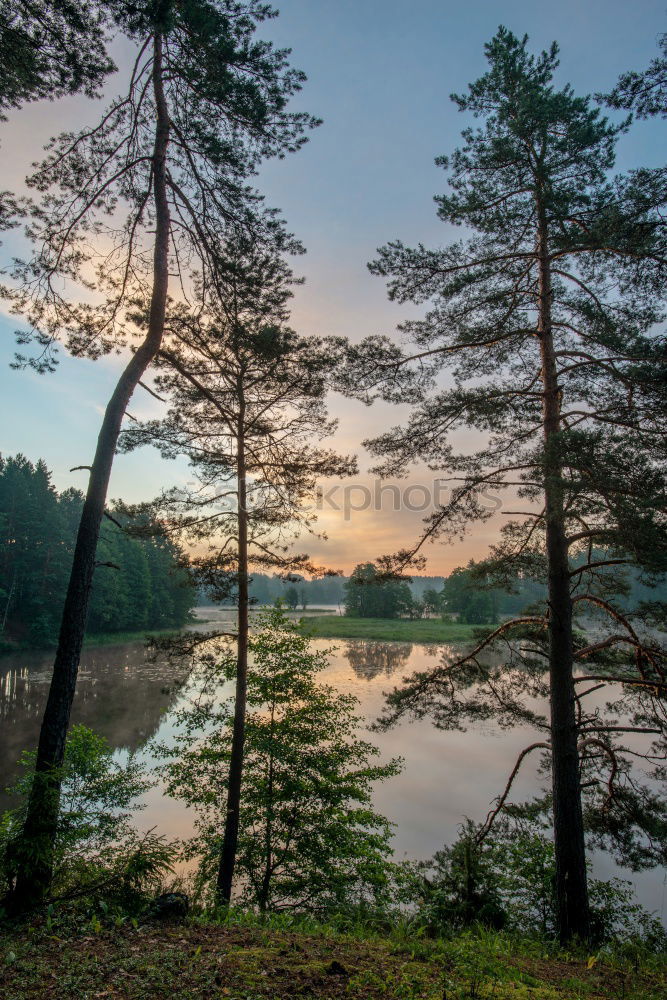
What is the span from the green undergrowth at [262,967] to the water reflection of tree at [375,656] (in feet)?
65.6

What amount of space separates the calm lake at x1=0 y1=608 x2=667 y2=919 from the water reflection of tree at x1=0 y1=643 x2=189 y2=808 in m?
0.04

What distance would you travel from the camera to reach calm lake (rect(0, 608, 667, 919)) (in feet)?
31.0

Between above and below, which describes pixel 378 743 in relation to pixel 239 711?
Result: below

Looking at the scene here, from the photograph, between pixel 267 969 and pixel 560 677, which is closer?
pixel 267 969

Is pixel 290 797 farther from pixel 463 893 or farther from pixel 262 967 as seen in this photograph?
pixel 262 967

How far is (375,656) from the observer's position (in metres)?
32.0

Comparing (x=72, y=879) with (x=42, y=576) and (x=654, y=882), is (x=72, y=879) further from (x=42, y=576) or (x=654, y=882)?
(x=42, y=576)

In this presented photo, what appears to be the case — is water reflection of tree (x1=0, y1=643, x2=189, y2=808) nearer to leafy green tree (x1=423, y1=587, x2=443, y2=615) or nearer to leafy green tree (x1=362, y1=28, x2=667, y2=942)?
leafy green tree (x1=362, y1=28, x2=667, y2=942)

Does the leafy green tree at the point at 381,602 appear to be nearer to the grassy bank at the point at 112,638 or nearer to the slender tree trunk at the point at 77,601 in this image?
the grassy bank at the point at 112,638

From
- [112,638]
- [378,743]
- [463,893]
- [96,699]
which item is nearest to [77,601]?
[463,893]

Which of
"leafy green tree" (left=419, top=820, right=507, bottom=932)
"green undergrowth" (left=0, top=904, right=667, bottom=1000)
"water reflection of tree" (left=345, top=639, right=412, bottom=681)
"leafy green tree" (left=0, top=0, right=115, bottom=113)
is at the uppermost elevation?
"leafy green tree" (left=0, top=0, right=115, bottom=113)

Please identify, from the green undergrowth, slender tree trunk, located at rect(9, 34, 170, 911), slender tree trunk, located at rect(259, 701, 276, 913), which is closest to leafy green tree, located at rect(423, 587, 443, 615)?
slender tree trunk, located at rect(259, 701, 276, 913)

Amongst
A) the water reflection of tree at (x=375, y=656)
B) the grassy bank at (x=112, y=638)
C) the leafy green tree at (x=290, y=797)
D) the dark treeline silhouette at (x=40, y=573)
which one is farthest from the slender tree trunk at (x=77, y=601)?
the grassy bank at (x=112, y=638)

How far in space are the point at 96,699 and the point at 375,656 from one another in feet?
61.7
